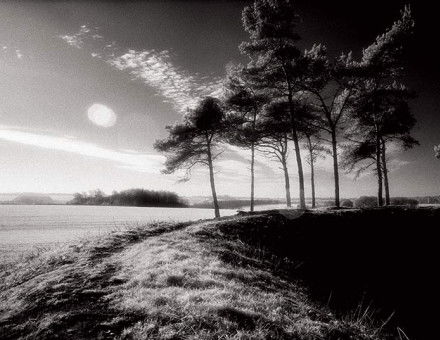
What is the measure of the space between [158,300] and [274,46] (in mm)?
19152

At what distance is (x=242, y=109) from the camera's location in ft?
76.1

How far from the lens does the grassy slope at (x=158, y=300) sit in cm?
404

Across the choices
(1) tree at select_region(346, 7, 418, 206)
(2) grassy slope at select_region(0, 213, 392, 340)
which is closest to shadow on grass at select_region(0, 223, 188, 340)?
(2) grassy slope at select_region(0, 213, 392, 340)

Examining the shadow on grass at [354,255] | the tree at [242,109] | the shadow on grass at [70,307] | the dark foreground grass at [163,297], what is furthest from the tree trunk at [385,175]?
the shadow on grass at [70,307]

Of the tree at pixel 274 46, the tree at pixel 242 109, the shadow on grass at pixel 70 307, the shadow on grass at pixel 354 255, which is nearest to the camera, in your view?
the shadow on grass at pixel 70 307

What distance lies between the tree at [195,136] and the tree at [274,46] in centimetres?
441

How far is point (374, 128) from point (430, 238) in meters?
13.4

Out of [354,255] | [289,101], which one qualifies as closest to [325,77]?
[289,101]

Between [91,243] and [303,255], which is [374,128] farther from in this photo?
[91,243]

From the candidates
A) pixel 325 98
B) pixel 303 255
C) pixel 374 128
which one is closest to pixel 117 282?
pixel 303 255

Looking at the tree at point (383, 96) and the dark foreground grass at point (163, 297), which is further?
the tree at point (383, 96)

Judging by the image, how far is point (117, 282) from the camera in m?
5.88

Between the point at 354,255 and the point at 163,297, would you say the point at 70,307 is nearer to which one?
the point at 163,297

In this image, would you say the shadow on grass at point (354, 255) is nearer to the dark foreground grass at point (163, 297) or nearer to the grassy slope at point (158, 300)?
the dark foreground grass at point (163, 297)
